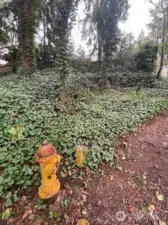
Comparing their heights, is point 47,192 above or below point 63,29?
below

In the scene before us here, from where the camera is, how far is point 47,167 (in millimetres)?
2045

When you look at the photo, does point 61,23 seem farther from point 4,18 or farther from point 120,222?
point 4,18

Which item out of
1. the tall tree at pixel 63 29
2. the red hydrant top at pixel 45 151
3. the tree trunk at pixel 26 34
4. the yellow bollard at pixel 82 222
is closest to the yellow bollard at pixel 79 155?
the red hydrant top at pixel 45 151

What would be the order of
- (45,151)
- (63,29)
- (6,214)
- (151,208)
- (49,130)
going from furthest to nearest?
(63,29)
(49,130)
(151,208)
(6,214)
(45,151)

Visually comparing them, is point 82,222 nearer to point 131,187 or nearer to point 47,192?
point 47,192

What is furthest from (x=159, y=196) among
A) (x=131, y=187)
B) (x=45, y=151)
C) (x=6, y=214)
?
(x=6, y=214)

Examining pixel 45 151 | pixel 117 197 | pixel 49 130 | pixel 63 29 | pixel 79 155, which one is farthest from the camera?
pixel 63 29

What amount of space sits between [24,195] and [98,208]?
1.07 metres

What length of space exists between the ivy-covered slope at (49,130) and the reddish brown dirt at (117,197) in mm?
268

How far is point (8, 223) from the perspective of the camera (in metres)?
2.05

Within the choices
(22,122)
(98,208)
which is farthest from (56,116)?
(98,208)

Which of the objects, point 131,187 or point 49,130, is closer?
point 131,187

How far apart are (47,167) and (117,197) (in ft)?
3.91

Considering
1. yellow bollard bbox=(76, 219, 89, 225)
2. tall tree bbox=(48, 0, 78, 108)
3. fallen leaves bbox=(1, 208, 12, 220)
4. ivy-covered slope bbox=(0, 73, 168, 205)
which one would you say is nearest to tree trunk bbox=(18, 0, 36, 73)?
ivy-covered slope bbox=(0, 73, 168, 205)
